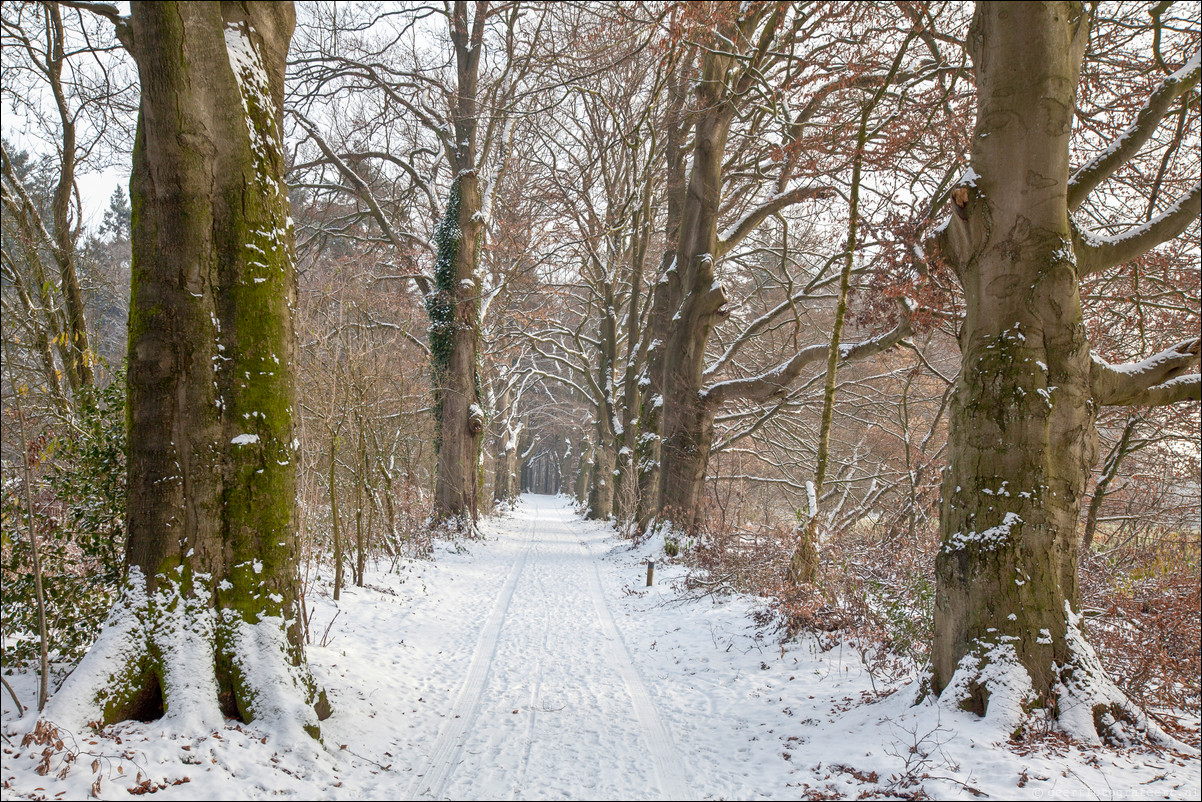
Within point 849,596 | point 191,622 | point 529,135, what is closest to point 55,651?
point 191,622

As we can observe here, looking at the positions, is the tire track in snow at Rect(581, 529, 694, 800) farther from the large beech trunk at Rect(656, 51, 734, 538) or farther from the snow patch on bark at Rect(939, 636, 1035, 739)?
the large beech trunk at Rect(656, 51, 734, 538)

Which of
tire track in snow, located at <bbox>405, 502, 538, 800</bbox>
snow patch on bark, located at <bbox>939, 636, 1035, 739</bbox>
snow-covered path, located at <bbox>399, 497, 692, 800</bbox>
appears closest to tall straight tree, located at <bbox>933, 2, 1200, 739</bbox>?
snow patch on bark, located at <bbox>939, 636, 1035, 739</bbox>

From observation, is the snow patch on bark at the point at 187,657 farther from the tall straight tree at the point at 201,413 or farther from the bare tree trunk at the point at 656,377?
the bare tree trunk at the point at 656,377

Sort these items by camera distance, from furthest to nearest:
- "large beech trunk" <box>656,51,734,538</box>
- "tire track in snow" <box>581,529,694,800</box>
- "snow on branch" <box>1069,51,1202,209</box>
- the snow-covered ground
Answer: "large beech trunk" <box>656,51,734,538</box> < "snow on branch" <box>1069,51,1202,209</box> < "tire track in snow" <box>581,529,694,800</box> < the snow-covered ground

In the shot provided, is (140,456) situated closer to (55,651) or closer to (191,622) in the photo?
(191,622)

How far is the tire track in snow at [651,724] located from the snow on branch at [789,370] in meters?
5.42

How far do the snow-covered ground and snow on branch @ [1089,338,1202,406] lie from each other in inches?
86.5

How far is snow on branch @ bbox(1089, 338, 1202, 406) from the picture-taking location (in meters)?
4.25

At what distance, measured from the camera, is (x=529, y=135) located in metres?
17.9

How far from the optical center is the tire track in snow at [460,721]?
12.7 ft

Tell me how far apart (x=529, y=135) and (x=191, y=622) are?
54.4 feet

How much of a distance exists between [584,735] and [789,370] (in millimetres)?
8374

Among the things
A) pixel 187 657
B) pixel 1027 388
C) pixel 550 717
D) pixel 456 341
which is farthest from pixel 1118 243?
pixel 456 341

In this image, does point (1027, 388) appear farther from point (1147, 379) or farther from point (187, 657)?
point (187, 657)
